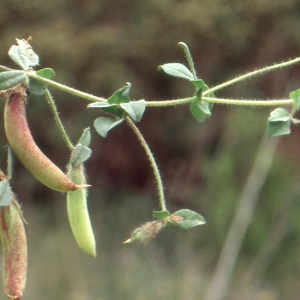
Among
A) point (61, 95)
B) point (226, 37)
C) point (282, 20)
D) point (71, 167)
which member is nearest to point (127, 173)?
point (61, 95)

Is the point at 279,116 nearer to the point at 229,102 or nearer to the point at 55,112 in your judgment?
the point at 229,102

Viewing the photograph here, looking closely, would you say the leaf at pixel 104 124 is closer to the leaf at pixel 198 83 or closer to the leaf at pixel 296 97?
the leaf at pixel 198 83

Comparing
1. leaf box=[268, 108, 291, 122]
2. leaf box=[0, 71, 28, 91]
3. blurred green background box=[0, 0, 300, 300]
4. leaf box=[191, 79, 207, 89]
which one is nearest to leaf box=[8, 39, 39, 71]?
leaf box=[0, 71, 28, 91]

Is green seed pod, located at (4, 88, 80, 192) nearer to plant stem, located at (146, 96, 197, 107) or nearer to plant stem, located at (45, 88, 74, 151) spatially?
plant stem, located at (45, 88, 74, 151)

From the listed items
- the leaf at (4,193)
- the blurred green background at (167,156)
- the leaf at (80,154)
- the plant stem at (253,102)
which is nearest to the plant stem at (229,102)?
the plant stem at (253,102)

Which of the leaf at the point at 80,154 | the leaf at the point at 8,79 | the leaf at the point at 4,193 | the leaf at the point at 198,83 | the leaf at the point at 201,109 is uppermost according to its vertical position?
the leaf at the point at 8,79

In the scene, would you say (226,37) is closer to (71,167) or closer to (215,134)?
(215,134)
